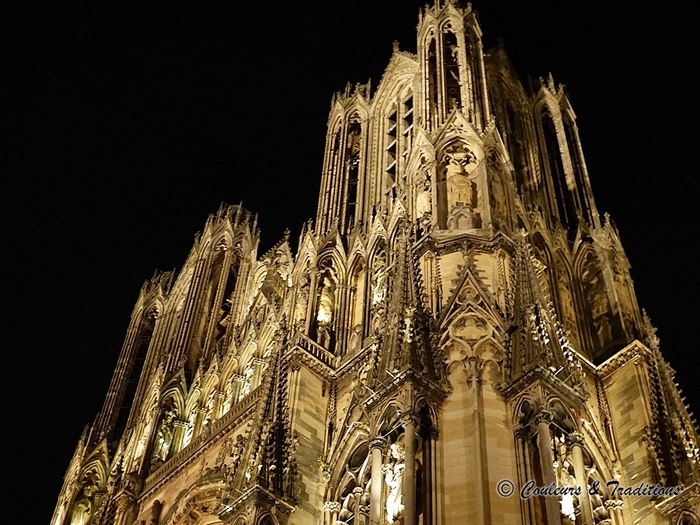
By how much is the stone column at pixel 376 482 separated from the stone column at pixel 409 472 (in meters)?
0.55

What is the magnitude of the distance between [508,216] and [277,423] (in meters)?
6.92

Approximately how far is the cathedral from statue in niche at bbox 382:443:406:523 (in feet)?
0.14

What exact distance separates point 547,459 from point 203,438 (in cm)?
1261

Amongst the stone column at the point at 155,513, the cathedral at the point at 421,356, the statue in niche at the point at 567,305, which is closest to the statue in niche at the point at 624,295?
the cathedral at the point at 421,356

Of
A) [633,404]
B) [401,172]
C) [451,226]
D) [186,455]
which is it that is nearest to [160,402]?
[186,455]

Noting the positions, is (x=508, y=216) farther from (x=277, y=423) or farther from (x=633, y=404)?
(x=277, y=423)

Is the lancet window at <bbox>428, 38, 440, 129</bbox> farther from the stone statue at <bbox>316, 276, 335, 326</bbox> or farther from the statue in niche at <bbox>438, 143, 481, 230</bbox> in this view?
the stone statue at <bbox>316, 276, 335, 326</bbox>

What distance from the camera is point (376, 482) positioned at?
16500 millimetres

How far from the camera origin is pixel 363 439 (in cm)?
2053

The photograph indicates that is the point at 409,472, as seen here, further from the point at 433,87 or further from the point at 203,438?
the point at 433,87

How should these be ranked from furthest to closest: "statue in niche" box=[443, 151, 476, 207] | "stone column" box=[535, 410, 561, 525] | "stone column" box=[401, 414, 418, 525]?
"statue in niche" box=[443, 151, 476, 207], "stone column" box=[401, 414, 418, 525], "stone column" box=[535, 410, 561, 525]

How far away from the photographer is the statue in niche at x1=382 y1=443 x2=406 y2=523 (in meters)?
16.4

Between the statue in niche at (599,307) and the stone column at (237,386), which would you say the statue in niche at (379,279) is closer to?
the statue in niche at (599,307)

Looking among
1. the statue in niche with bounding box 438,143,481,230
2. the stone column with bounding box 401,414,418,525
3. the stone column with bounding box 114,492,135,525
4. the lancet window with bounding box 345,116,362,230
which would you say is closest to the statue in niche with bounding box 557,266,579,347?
the statue in niche with bounding box 438,143,481,230
